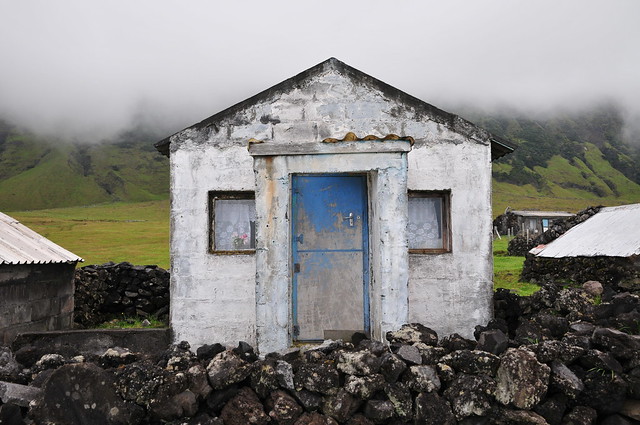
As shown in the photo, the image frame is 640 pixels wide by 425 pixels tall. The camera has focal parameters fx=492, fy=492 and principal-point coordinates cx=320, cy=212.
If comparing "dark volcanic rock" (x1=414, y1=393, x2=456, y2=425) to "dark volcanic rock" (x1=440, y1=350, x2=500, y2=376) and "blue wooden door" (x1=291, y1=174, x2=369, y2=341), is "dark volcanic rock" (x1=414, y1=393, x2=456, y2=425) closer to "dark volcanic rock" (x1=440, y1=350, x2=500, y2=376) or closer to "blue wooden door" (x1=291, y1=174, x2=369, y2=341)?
"dark volcanic rock" (x1=440, y1=350, x2=500, y2=376)

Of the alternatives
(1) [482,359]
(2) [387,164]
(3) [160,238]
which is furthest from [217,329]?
(3) [160,238]

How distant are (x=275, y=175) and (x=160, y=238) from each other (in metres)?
44.9

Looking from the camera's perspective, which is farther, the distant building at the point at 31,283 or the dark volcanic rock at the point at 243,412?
the distant building at the point at 31,283

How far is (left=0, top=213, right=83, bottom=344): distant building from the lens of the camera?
8.70m

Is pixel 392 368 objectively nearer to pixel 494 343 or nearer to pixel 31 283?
pixel 494 343

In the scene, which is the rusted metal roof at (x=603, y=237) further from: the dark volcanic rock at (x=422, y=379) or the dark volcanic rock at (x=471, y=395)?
the dark volcanic rock at (x=422, y=379)

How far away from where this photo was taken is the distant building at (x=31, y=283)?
8695mm

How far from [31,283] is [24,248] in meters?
0.70

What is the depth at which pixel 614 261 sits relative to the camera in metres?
Result: 12.2

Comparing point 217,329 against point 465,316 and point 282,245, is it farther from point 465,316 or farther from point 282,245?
point 465,316

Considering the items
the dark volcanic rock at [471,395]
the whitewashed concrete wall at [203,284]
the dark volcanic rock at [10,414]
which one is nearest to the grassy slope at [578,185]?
the whitewashed concrete wall at [203,284]

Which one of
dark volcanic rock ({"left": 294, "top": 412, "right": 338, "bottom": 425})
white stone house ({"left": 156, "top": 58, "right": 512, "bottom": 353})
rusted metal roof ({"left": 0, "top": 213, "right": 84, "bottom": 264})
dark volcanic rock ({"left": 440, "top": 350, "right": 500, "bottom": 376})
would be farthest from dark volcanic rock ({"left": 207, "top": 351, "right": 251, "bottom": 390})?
rusted metal roof ({"left": 0, "top": 213, "right": 84, "bottom": 264})

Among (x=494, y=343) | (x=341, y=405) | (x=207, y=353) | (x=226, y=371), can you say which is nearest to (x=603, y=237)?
(x=494, y=343)

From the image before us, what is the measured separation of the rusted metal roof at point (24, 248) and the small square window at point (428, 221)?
6.79 metres
